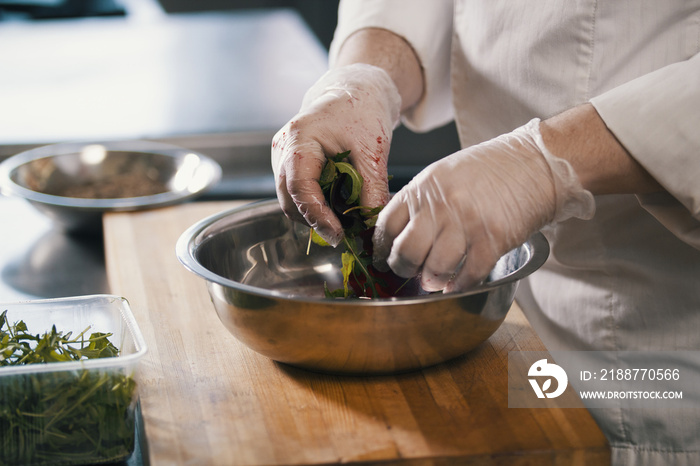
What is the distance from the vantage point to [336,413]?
2.63ft

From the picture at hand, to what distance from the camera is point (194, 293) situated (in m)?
1.12

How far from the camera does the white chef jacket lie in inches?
32.2

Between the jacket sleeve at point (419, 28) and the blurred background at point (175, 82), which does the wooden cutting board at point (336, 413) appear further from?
the blurred background at point (175, 82)

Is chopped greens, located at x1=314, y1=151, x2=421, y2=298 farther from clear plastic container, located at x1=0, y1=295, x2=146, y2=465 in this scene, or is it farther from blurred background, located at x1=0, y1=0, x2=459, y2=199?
blurred background, located at x1=0, y1=0, x2=459, y2=199

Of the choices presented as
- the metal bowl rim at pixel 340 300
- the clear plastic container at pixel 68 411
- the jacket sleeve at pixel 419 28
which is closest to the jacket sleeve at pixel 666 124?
the metal bowl rim at pixel 340 300

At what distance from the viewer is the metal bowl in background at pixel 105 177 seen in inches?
55.6

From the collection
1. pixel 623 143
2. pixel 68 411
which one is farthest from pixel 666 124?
pixel 68 411

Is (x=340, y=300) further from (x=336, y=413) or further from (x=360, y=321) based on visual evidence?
(x=336, y=413)

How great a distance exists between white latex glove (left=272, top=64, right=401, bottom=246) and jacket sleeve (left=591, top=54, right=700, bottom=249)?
0.30m

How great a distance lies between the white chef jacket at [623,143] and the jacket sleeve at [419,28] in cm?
6

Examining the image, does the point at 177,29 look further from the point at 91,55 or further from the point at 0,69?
the point at 0,69

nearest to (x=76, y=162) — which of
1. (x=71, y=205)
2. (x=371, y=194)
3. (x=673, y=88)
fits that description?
(x=71, y=205)

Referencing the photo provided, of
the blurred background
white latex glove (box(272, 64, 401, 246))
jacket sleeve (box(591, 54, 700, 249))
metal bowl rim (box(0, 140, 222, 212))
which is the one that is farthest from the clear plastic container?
the blurred background

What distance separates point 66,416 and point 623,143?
68 cm
